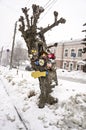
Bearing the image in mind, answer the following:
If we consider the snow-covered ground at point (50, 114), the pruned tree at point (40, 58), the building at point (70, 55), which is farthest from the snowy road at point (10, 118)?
the building at point (70, 55)

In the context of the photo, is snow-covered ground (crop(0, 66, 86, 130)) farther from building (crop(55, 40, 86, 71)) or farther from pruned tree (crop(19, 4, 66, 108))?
building (crop(55, 40, 86, 71))

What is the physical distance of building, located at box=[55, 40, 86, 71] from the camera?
38188mm

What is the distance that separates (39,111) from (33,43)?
3.00 meters

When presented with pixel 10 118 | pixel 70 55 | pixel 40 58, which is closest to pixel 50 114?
pixel 10 118

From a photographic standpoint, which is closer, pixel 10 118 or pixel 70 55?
pixel 10 118

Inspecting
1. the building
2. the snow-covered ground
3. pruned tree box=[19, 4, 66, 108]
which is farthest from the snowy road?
the building

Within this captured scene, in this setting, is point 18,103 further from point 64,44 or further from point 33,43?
point 64,44

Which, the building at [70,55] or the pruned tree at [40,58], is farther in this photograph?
the building at [70,55]

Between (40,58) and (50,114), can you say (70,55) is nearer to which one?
(40,58)

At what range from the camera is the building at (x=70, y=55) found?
125ft

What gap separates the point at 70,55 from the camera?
40.7 metres

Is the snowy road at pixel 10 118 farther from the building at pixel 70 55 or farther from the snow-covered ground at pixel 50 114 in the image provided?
the building at pixel 70 55

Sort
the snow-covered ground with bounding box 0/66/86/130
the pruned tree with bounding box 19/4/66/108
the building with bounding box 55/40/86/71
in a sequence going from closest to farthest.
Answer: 1. the snow-covered ground with bounding box 0/66/86/130
2. the pruned tree with bounding box 19/4/66/108
3. the building with bounding box 55/40/86/71

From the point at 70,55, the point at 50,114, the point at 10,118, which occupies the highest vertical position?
the point at 70,55
